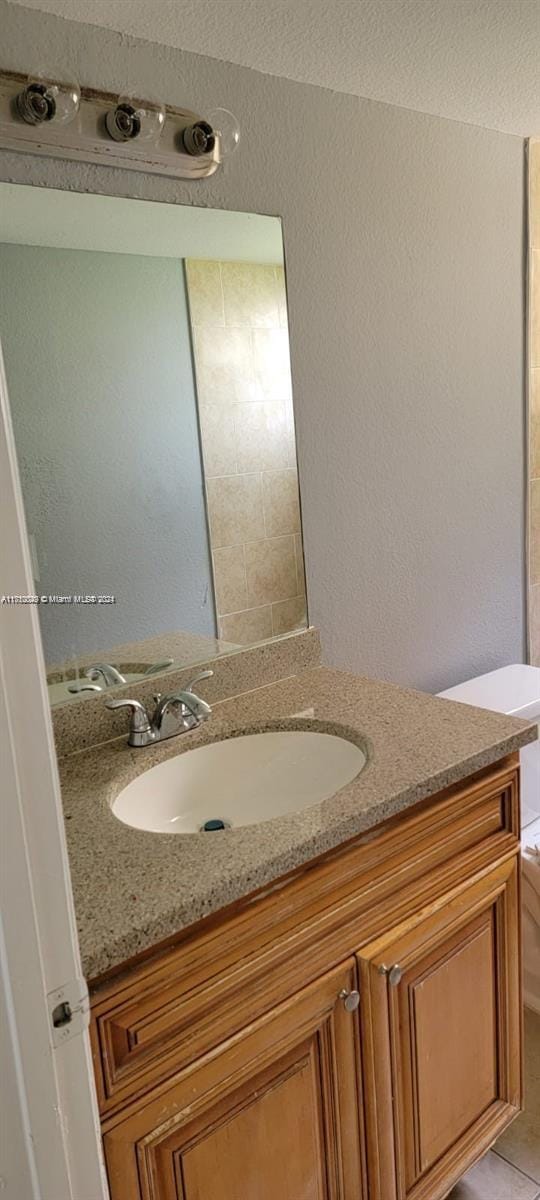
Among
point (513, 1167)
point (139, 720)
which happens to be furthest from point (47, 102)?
point (513, 1167)

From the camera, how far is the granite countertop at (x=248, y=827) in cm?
90

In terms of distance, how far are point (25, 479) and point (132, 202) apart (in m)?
0.51

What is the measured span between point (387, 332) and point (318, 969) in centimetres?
136

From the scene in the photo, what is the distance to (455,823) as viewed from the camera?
4.13 ft

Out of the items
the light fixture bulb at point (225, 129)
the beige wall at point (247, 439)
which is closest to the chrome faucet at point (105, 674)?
the beige wall at point (247, 439)

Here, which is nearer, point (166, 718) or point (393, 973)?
point (393, 973)

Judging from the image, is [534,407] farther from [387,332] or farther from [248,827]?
[248,827]

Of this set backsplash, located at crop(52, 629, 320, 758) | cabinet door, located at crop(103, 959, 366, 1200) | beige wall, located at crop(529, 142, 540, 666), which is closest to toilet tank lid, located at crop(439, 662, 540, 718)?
beige wall, located at crop(529, 142, 540, 666)

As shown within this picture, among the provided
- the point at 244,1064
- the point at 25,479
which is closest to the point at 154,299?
the point at 25,479

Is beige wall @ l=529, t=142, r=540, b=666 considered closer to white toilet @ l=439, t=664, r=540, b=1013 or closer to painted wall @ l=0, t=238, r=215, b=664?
white toilet @ l=439, t=664, r=540, b=1013

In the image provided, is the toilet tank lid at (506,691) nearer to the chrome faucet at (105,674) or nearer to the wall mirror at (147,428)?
the wall mirror at (147,428)

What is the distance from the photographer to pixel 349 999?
1.11 m

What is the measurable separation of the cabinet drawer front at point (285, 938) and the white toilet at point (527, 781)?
1.87 ft

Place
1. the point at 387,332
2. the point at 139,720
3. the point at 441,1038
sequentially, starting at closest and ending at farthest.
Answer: the point at 441,1038 < the point at 139,720 < the point at 387,332
